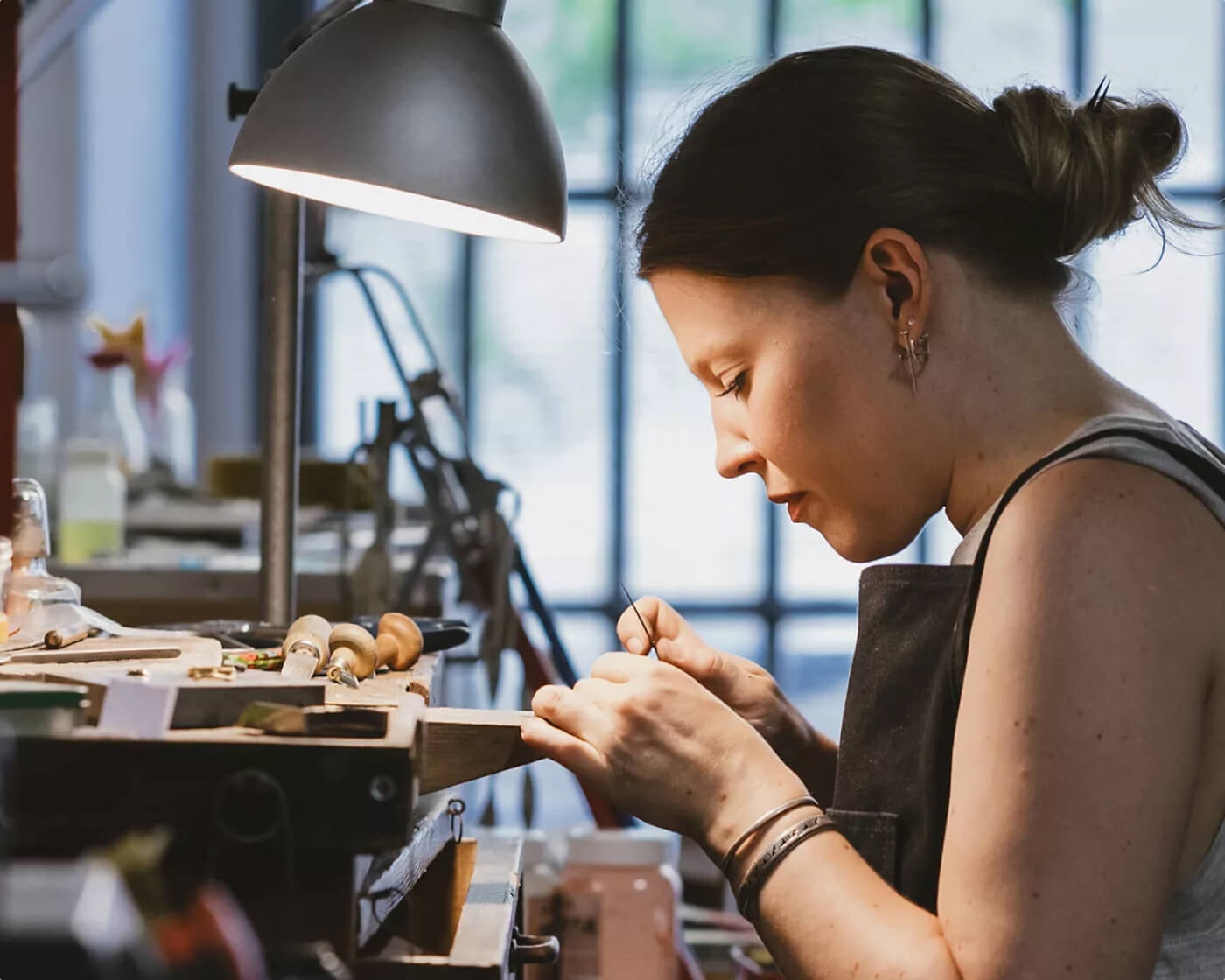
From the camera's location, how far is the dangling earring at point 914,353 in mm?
935

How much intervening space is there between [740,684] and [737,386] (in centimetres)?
27

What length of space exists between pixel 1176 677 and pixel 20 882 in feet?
2.02

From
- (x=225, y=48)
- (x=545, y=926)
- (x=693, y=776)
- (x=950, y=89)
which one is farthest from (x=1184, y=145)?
(x=225, y=48)

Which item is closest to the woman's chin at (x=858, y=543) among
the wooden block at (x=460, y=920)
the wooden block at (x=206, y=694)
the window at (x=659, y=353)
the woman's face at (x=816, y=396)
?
the woman's face at (x=816, y=396)

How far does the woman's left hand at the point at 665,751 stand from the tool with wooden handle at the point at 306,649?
148 mm

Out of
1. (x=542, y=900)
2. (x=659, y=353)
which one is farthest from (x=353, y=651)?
(x=659, y=353)

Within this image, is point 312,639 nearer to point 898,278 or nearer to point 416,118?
point 416,118

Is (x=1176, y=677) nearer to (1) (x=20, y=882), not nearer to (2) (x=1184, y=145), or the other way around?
(2) (x=1184, y=145)

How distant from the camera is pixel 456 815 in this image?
951mm

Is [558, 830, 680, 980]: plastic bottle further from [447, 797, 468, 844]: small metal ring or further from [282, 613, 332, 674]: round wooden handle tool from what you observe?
[282, 613, 332, 674]: round wooden handle tool

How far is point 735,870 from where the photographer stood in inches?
33.9

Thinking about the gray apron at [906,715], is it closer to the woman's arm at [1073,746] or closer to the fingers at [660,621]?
the woman's arm at [1073,746]

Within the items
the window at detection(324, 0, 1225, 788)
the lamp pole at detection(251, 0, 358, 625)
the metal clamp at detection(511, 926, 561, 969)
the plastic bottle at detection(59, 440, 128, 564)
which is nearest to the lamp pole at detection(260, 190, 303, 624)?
the lamp pole at detection(251, 0, 358, 625)

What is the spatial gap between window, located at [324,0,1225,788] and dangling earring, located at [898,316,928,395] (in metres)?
4.11
